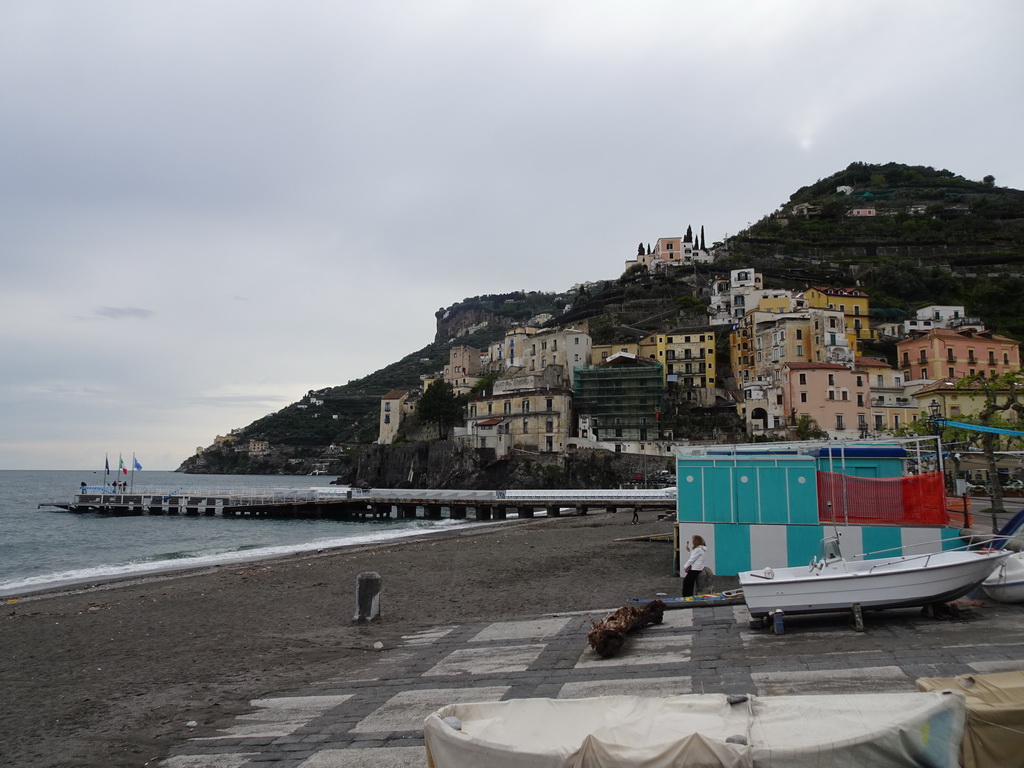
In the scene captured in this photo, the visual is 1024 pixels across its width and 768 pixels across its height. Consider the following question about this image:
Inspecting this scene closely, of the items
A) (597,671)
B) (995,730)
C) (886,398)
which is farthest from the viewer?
(886,398)

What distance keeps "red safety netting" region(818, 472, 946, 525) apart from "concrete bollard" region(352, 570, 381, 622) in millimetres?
9963

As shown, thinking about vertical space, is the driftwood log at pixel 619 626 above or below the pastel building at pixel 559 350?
below

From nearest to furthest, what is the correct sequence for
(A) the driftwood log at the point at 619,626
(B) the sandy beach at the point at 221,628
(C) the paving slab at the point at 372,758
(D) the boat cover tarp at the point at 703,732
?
1. (D) the boat cover tarp at the point at 703,732
2. (C) the paving slab at the point at 372,758
3. (B) the sandy beach at the point at 221,628
4. (A) the driftwood log at the point at 619,626

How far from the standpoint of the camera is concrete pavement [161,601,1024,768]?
702cm

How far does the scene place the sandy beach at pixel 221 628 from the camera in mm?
8586

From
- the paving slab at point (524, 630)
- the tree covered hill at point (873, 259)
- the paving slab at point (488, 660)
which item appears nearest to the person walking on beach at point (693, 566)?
the paving slab at point (524, 630)

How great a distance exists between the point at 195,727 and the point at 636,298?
99.2m

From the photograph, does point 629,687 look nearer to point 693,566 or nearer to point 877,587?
point 877,587

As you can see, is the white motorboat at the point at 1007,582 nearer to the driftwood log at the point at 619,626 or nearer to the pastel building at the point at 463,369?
the driftwood log at the point at 619,626

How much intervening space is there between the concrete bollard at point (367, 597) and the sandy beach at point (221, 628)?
1.01 ft

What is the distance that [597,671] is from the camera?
869cm

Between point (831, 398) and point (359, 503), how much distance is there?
43.3 meters

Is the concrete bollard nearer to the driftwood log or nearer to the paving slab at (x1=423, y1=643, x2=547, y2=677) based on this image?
the paving slab at (x1=423, y1=643, x2=547, y2=677)

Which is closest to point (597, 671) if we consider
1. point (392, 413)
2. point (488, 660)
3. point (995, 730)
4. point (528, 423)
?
point (488, 660)
